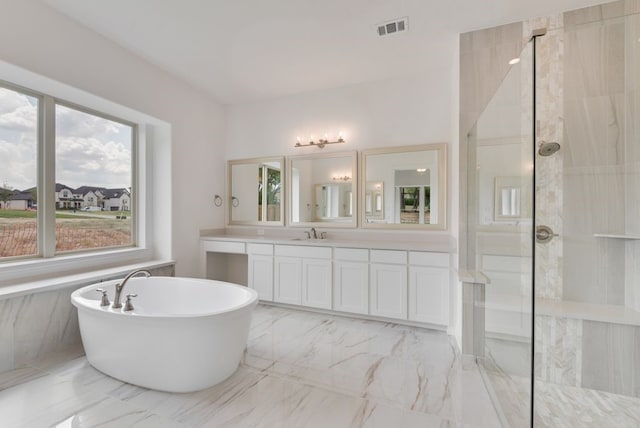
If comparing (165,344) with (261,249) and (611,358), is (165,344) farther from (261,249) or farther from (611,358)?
(611,358)

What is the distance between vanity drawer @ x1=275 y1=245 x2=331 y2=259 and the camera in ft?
11.1

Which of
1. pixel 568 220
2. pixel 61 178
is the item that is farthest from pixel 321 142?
pixel 61 178

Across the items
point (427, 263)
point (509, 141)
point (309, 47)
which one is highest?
point (309, 47)

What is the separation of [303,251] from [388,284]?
3.38ft

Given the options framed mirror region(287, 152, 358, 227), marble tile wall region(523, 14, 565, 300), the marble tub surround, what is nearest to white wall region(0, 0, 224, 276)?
framed mirror region(287, 152, 358, 227)

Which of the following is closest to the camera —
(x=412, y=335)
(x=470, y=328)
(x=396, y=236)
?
(x=470, y=328)

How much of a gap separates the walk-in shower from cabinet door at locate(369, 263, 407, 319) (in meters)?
0.74

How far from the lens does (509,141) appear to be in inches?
71.7

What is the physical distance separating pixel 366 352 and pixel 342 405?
0.73m

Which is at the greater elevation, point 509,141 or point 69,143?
point 69,143

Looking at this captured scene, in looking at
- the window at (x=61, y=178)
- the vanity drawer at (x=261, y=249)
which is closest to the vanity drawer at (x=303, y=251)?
the vanity drawer at (x=261, y=249)

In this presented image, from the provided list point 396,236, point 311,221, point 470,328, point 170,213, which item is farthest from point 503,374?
point 170,213

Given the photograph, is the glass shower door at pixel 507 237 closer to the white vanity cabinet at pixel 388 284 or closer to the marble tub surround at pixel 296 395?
the marble tub surround at pixel 296 395

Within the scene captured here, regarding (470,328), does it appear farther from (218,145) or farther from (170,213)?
(218,145)
